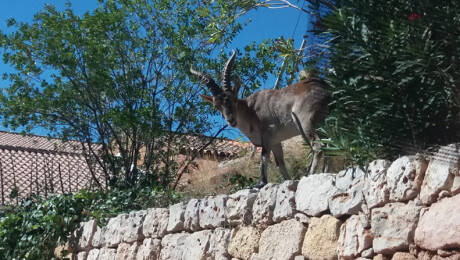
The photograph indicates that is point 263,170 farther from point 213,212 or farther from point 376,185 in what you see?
point 376,185

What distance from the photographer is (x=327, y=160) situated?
762cm

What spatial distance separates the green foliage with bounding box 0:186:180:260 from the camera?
10.6 meters

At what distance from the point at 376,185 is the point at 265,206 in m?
1.81

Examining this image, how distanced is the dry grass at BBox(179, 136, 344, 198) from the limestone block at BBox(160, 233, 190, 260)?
1391 mm

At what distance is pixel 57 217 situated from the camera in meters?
10.7

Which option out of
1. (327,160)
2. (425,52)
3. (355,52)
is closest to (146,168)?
(327,160)

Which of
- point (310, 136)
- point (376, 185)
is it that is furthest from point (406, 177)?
point (310, 136)

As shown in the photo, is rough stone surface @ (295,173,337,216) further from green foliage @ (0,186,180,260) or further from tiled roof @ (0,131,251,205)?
tiled roof @ (0,131,251,205)

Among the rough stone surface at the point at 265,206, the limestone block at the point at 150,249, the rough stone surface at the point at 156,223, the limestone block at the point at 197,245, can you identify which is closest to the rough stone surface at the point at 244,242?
the rough stone surface at the point at 265,206

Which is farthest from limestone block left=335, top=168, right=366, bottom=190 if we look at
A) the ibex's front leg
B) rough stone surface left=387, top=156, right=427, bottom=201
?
the ibex's front leg

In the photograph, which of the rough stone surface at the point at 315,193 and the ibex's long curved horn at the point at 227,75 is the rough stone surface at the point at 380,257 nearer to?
the rough stone surface at the point at 315,193

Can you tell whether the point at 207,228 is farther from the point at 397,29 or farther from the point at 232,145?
the point at 232,145

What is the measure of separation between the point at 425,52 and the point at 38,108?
866cm

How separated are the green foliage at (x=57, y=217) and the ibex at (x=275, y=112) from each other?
2.19m
